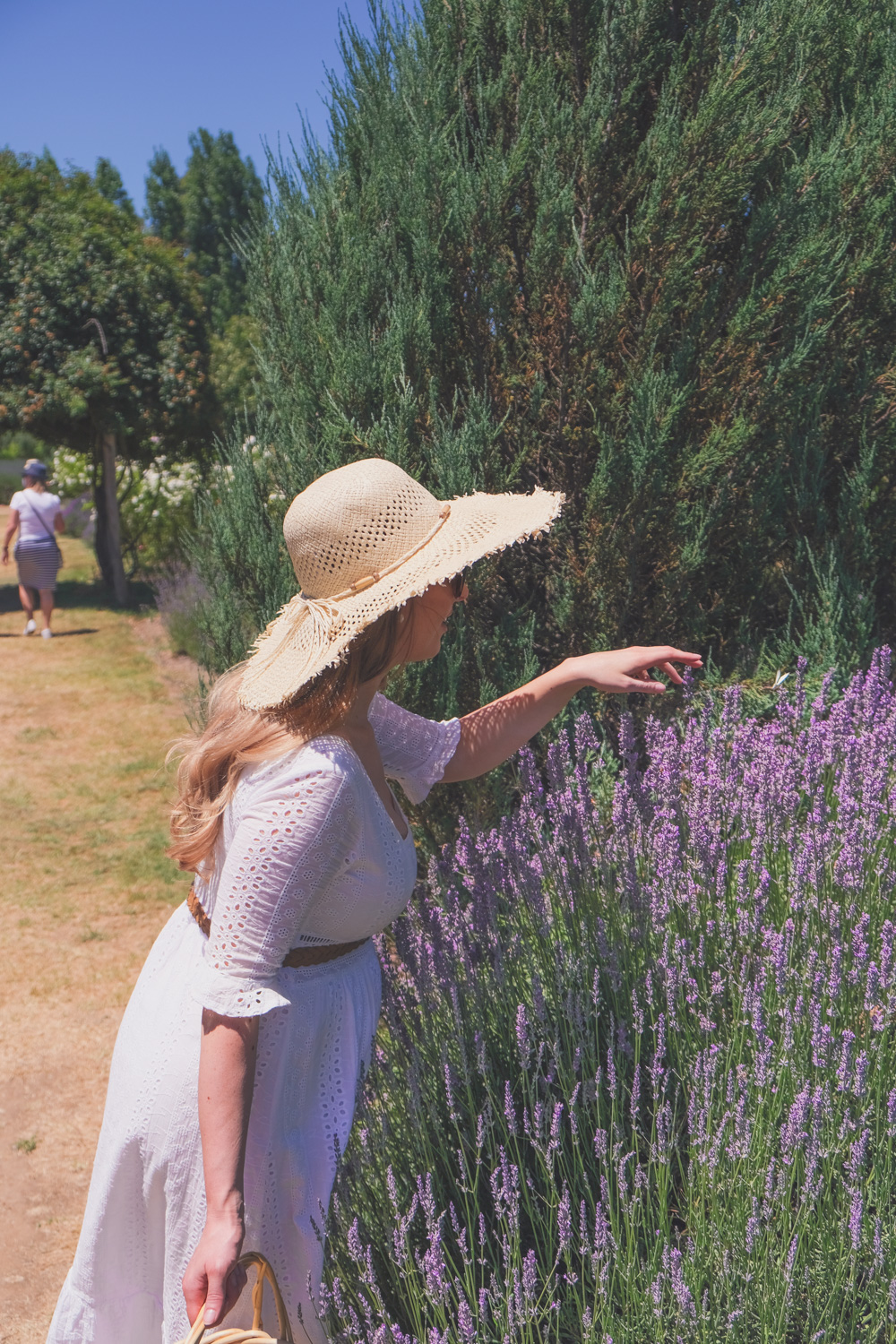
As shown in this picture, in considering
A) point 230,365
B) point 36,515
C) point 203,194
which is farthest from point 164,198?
point 36,515

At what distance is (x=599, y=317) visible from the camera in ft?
10.2

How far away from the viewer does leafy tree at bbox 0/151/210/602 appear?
12281 millimetres

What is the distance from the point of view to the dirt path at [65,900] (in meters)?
3.28

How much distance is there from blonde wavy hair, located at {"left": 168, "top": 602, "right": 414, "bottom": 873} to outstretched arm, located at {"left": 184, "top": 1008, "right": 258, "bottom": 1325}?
0.34 m

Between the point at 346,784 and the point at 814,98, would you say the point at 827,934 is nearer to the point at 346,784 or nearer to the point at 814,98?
the point at 346,784

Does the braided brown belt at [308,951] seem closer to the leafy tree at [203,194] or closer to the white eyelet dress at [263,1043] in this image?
the white eyelet dress at [263,1043]

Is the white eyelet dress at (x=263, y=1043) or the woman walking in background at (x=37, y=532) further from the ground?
the woman walking in background at (x=37, y=532)

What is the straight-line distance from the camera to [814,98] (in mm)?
3674

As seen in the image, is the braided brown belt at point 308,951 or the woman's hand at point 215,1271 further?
the braided brown belt at point 308,951

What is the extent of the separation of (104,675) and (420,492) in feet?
29.6

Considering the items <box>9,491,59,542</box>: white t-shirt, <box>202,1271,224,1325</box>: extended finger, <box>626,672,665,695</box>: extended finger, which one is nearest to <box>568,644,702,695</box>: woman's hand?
<box>626,672,665,695</box>: extended finger

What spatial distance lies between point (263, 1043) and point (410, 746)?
2.22 ft

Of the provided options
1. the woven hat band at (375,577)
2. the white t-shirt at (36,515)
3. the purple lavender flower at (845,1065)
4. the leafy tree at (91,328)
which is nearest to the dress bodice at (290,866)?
the woven hat band at (375,577)

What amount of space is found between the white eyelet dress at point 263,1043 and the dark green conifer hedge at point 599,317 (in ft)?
5.21
